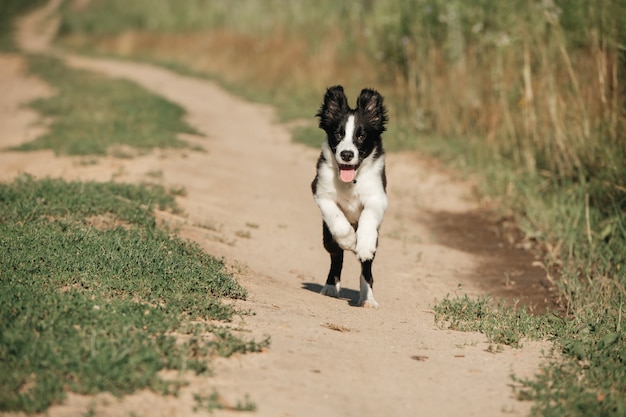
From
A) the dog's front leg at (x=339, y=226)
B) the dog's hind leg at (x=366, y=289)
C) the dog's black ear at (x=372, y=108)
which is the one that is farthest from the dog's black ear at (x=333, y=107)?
the dog's hind leg at (x=366, y=289)

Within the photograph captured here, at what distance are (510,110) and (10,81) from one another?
1667 centimetres

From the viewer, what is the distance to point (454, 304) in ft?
22.3

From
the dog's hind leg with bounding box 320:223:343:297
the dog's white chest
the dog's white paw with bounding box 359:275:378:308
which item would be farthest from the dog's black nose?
the dog's white paw with bounding box 359:275:378:308

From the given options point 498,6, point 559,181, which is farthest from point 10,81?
point 559,181

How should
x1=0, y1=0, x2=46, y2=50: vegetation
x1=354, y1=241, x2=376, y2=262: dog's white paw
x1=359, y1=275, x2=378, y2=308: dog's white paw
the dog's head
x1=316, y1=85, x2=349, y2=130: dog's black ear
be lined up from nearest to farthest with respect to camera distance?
x1=354, y1=241, x2=376, y2=262: dog's white paw → the dog's head → x1=359, y1=275, x2=378, y2=308: dog's white paw → x1=316, y1=85, x2=349, y2=130: dog's black ear → x1=0, y1=0, x2=46, y2=50: vegetation

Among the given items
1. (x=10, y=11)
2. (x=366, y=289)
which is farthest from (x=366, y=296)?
(x=10, y=11)

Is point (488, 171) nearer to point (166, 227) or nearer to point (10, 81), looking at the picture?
point (166, 227)

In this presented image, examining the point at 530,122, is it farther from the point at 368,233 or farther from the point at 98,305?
the point at 98,305

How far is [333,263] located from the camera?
7391 millimetres

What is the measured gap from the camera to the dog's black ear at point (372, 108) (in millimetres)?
7238

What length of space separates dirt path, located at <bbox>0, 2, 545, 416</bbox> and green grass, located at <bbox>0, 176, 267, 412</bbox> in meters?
0.17

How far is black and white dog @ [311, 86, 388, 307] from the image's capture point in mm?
6762

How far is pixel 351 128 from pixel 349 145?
0.22m

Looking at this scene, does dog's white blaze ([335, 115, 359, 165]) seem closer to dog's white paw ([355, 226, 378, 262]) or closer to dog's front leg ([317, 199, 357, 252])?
dog's front leg ([317, 199, 357, 252])
